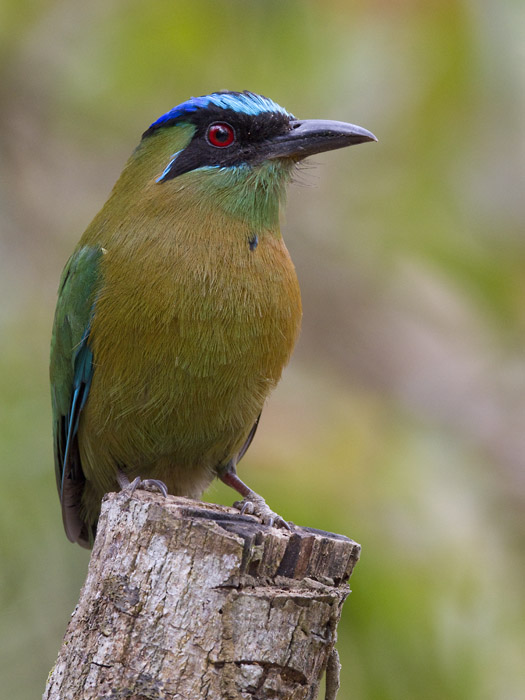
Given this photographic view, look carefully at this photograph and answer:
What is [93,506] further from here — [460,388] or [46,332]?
[460,388]

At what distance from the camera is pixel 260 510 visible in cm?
395

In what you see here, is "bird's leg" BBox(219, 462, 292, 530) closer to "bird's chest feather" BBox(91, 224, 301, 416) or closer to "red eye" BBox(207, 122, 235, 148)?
"bird's chest feather" BBox(91, 224, 301, 416)

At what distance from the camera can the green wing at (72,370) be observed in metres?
4.34

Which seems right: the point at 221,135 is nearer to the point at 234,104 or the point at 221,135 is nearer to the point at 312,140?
the point at 234,104

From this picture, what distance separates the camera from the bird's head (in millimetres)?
4348

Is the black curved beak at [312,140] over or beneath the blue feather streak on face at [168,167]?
over

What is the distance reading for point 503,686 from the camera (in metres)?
4.36

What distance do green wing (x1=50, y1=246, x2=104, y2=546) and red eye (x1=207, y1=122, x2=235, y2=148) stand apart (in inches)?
27.5

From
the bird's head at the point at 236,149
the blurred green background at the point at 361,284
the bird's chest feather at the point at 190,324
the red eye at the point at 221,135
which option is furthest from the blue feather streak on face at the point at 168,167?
the blurred green background at the point at 361,284

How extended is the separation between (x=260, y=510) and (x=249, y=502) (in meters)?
0.08

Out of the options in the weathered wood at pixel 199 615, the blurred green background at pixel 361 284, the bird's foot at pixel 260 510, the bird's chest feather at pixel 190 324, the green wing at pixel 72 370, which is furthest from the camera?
the blurred green background at pixel 361 284

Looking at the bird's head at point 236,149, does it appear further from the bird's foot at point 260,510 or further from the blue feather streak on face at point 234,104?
the bird's foot at point 260,510

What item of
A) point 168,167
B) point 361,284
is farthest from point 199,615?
point 361,284

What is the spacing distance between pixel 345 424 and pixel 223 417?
4.86 ft
